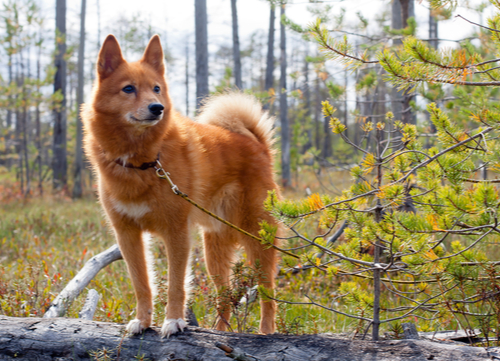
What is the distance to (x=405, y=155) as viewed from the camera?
6.31ft

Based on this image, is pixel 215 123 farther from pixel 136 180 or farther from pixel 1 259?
pixel 1 259

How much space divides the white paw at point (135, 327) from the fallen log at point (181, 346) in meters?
0.04

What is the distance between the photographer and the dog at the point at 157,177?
226 centimetres

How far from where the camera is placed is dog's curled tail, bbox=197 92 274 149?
3.22 metres

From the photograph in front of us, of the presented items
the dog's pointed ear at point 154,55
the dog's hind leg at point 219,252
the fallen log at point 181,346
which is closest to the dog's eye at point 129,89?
the dog's pointed ear at point 154,55

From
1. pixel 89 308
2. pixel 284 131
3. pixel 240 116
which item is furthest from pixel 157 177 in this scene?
pixel 284 131

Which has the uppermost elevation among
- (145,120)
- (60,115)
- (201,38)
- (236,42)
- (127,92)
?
(236,42)

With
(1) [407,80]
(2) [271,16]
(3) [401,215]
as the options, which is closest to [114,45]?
(1) [407,80]

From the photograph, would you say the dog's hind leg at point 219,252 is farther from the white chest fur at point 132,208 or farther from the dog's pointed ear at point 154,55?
the dog's pointed ear at point 154,55

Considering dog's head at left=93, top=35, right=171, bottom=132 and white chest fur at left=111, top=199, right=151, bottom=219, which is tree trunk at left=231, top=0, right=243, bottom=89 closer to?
dog's head at left=93, top=35, right=171, bottom=132

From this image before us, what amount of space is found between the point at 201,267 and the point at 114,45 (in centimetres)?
264

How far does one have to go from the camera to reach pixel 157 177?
2.26 m

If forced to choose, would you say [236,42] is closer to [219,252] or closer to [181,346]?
[219,252]

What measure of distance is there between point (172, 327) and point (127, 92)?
1492mm
